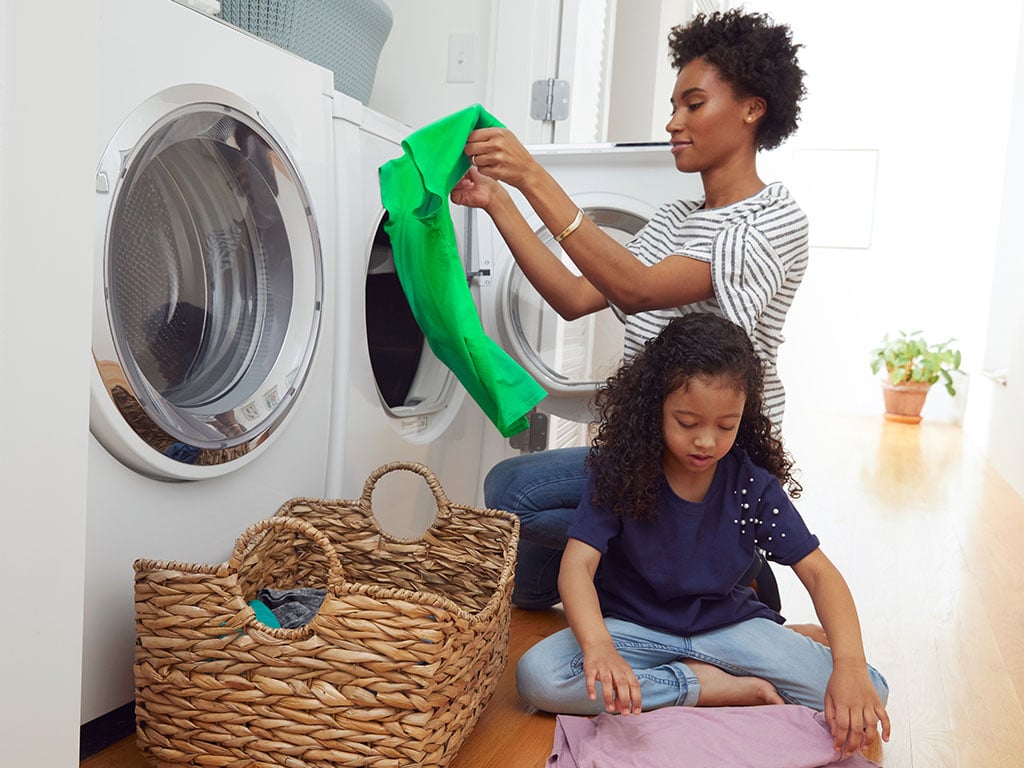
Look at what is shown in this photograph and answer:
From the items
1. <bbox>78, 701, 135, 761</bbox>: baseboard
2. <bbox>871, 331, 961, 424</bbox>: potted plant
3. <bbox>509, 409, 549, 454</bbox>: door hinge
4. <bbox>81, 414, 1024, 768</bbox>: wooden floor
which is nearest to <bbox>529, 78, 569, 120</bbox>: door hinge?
<bbox>509, 409, 549, 454</bbox>: door hinge

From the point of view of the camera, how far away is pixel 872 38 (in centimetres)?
541

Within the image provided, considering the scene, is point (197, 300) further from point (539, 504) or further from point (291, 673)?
point (539, 504)

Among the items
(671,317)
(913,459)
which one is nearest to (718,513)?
(671,317)

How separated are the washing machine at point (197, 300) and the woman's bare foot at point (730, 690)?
23.2 inches

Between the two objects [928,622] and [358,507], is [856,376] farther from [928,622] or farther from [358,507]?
[358,507]

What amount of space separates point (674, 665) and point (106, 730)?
2.24 feet

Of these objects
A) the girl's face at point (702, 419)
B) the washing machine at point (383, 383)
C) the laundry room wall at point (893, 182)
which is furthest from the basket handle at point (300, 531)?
the laundry room wall at point (893, 182)

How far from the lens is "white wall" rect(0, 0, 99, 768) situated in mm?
687

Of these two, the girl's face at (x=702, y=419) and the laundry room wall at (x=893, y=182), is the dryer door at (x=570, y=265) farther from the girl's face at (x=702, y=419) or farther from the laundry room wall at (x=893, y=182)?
the laundry room wall at (x=893, y=182)

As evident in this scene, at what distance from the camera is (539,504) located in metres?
1.61

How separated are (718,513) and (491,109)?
1.15 m

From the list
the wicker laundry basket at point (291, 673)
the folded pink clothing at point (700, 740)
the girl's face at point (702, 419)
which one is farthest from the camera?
the girl's face at point (702, 419)

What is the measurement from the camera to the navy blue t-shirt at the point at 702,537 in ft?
4.25

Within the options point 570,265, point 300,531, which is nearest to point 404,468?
point 300,531
